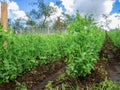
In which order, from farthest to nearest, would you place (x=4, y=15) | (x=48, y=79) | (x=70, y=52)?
(x=4, y=15), (x=48, y=79), (x=70, y=52)

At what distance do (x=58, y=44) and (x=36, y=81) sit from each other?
5.04m

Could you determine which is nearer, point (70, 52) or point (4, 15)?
point (70, 52)

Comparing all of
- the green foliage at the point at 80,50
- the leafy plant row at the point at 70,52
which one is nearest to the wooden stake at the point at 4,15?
the leafy plant row at the point at 70,52

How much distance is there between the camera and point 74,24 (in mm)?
7109

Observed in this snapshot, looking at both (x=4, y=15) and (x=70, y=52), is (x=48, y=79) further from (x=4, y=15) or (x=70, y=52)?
(x=4, y=15)

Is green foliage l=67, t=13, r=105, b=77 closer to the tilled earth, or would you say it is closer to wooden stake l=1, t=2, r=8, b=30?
the tilled earth

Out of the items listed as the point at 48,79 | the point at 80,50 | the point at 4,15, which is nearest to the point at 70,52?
the point at 80,50

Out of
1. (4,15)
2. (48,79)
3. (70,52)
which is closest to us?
(70,52)

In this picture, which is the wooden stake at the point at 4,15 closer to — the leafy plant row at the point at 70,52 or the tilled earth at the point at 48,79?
the leafy plant row at the point at 70,52

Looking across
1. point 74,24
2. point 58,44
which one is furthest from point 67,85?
point 58,44

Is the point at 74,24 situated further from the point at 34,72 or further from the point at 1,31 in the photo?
the point at 34,72

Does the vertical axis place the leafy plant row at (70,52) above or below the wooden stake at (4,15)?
below

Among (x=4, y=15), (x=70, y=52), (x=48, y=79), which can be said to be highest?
(x=4, y=15)

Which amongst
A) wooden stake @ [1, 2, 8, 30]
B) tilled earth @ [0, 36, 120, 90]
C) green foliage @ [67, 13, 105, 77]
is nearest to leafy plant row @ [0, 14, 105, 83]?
green foliage @ [67, 13, 105, 77]
